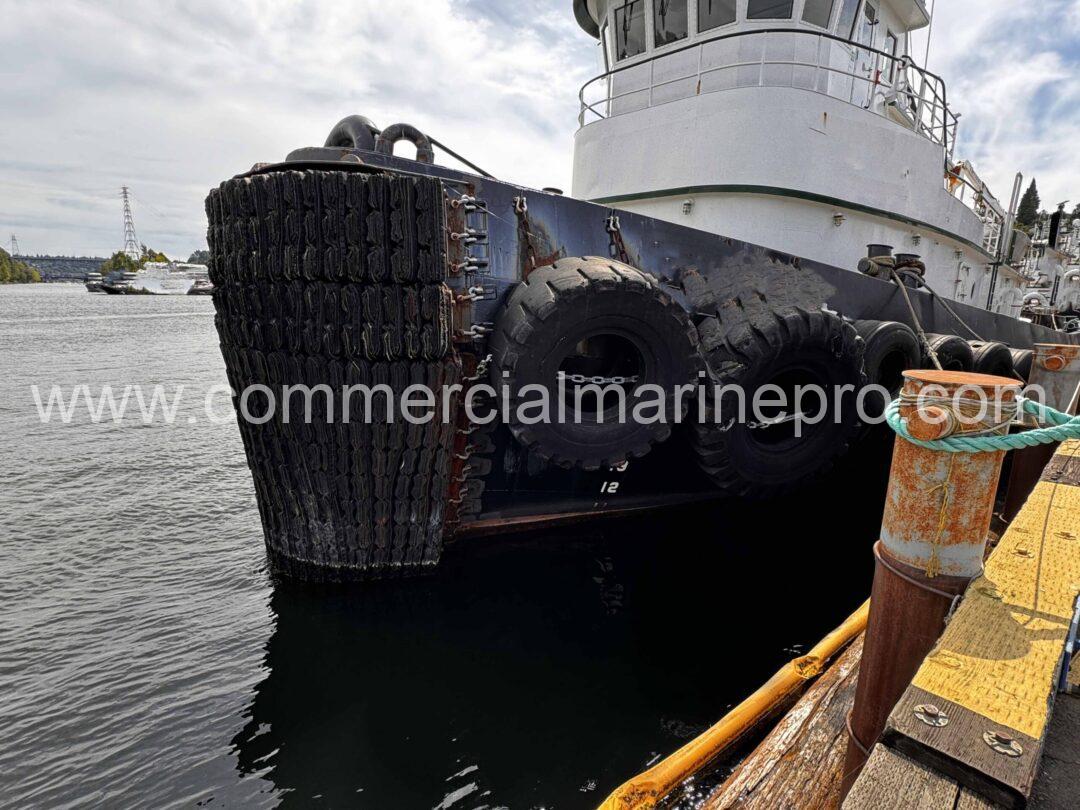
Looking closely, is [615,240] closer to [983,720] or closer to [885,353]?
[885,353]

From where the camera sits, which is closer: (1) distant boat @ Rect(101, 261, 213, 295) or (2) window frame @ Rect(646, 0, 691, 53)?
(2) window frame @ Rect(646, 0, 691, 53)

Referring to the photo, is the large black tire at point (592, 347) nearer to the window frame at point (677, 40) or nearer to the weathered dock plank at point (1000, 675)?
the weathered dock plank at point (1000, 675)

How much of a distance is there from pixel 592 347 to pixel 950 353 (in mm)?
3836

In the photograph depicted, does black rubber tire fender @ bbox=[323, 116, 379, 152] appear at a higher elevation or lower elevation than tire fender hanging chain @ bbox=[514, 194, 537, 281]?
higher

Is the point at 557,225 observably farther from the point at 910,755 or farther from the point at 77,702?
the point at 77,702

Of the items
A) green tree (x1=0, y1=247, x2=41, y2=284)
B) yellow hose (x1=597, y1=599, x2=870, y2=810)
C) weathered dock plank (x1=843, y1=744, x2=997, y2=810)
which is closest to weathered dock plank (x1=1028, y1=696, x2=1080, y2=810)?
weathered dock plank (x1=843, y1=744, x2=997, y2=810)

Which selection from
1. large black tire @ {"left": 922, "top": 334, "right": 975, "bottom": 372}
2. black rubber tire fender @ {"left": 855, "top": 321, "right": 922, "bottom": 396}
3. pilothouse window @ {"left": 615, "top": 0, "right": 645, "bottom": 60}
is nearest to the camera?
black rubber tire fender @ {"left": 855, "top": 321, "right": 922, "bottom": 396}

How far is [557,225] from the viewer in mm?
3799

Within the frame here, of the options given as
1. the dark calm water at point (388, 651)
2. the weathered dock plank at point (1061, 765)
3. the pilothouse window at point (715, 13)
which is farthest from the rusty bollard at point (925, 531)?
the pilothouse window at point (715, 13)

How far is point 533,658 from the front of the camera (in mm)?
3354

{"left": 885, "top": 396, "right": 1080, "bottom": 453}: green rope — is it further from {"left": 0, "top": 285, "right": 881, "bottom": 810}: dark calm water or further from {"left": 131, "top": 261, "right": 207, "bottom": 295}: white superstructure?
{"left": 131, "top": 261, "right": 207, "bottom": 295}: white superstructure

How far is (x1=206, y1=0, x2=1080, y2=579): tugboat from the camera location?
3168mm

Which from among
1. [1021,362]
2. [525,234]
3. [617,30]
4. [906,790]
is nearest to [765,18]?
[617,30]

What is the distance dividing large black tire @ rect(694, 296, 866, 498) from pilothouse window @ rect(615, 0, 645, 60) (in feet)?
14.7
